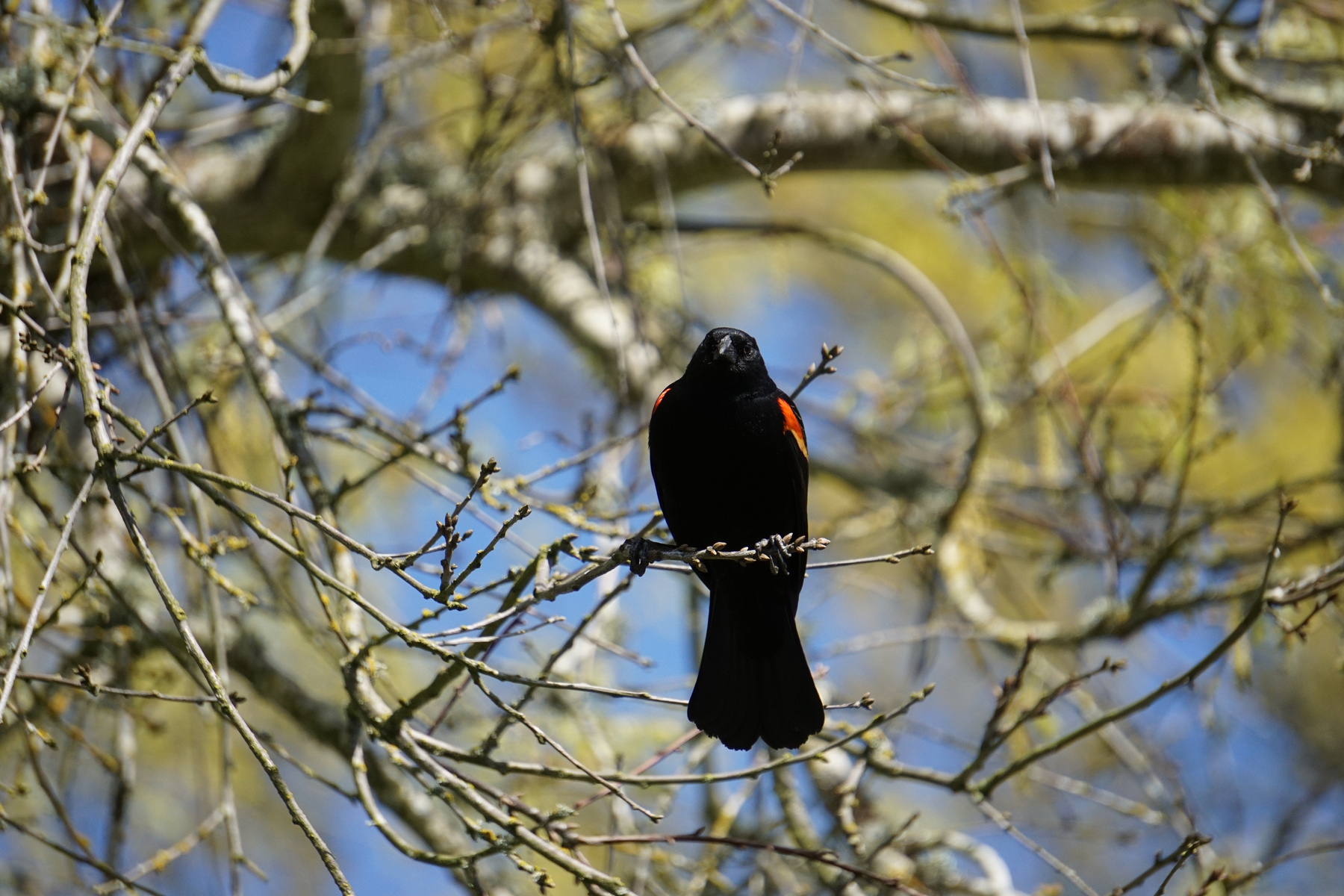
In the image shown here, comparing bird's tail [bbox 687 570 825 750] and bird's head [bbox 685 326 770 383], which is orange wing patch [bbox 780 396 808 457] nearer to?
bird's head [bbox 685 326 770 383]

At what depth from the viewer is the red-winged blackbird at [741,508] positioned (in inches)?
111

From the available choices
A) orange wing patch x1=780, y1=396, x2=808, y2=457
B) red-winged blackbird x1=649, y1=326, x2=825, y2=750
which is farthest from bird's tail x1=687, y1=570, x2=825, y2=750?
orange wing patch x1=780, y1=396, x2=808, y2=457

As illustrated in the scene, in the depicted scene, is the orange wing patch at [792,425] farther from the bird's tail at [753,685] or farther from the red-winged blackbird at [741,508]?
the bird's tail at [753,685]

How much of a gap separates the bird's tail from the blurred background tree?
0.15 m

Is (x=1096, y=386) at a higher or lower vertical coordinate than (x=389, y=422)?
higher

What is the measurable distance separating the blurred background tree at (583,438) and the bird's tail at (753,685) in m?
0.15

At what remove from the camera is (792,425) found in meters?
3.29

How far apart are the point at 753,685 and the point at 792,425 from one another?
829 millimetres

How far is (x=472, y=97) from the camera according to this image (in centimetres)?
644

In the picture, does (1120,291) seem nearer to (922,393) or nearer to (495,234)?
(922,393)

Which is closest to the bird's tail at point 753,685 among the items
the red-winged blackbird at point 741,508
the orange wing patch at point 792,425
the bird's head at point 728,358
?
the red-winged blackbird at point 741,508

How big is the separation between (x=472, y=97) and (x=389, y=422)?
3884mm

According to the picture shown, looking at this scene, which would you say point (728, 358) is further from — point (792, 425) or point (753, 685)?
point (753, 685)

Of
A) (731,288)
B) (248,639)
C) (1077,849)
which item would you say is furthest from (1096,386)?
(248,639)
